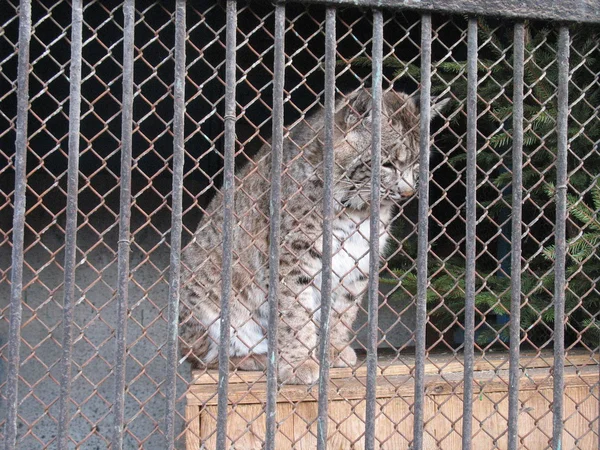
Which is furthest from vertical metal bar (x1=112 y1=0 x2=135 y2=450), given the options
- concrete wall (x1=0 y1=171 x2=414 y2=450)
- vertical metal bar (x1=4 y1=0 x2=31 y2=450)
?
concrete wall (x1=0 y1=171 x2=414 y2=450)

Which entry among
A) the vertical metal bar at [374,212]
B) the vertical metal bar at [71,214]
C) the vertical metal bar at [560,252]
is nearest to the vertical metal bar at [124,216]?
the vertical metal bar at [71,214]

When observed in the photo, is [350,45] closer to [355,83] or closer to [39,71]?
[355,83]

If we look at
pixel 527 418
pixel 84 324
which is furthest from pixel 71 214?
pixel 84 324

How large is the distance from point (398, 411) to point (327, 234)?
3.31ft

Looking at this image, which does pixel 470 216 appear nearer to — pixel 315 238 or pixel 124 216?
pixel 315 238

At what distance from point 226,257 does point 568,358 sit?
1.98m

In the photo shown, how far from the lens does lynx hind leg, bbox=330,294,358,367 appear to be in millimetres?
3473

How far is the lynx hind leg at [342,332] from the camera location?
Result: 3473 millimetres

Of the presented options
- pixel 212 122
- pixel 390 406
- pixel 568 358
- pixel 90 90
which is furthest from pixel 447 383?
pixel 90 90

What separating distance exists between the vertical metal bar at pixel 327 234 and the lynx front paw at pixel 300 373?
0.60m

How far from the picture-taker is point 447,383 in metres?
3.02

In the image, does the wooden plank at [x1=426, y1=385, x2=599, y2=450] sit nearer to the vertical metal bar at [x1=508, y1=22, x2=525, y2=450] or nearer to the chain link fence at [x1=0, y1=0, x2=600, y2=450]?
the chain link fence at [x1=0, y1=0, x2=600, y2=450]

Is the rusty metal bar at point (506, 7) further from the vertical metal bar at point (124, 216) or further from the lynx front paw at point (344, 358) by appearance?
the lynx front paw at point (344, 358)

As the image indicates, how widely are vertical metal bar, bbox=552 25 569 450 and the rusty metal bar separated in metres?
0.08
